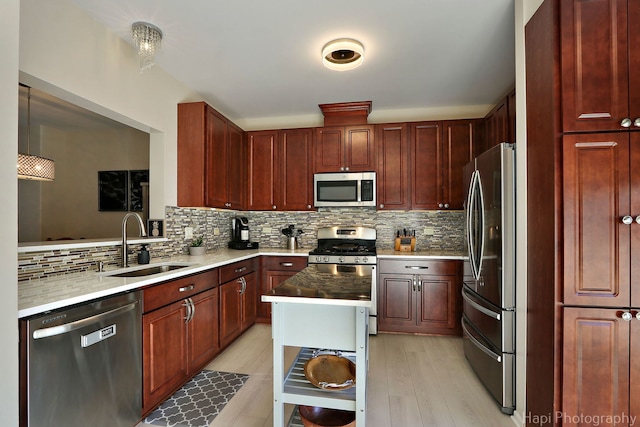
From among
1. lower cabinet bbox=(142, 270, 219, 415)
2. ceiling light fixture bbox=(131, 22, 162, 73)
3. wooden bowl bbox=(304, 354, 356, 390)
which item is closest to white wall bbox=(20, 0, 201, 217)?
ceiling light fixture bbox=(131, 22, 162, 73)

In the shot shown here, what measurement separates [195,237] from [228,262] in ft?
2.41

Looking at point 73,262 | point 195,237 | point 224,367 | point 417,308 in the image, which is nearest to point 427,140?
point 417,308

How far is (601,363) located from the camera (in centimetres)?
147

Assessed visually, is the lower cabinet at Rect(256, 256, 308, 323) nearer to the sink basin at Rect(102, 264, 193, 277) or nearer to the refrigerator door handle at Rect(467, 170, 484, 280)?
the sink basin at Rect(102, 264, 193, 277)

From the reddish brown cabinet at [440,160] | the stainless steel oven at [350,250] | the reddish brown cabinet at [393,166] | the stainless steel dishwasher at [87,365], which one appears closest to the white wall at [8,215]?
the stainless steel dishwasher at [87,365]

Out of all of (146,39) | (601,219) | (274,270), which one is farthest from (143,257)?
(601,219)

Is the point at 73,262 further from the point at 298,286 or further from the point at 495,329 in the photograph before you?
the point at 495,329

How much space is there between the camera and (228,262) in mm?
2846

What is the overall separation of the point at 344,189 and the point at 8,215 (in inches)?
118

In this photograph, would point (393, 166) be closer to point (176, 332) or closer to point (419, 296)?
point (419, 296)

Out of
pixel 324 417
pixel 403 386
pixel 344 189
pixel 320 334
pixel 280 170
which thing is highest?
pixel 280 170

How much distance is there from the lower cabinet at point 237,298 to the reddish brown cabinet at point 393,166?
5.67 feet

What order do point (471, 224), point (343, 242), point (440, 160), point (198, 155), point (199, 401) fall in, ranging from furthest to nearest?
point (343, 242) → point (440, 160) → point (198, 155) → point (471, 224) → point (199, 401)

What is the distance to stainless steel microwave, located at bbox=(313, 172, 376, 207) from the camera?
12.1 feet
